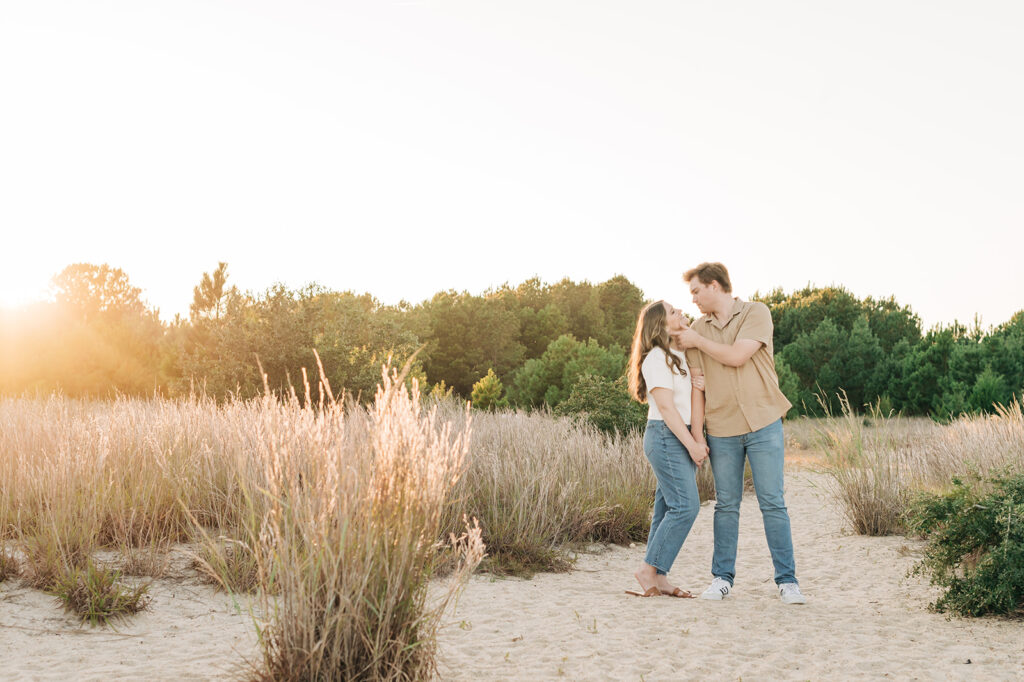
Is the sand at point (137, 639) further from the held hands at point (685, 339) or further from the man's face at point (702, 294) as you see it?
the man's face at point (702, 294)

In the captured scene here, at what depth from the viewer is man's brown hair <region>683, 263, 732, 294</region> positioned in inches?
205

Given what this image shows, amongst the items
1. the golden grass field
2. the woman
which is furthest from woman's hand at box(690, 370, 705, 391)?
the golden grass field

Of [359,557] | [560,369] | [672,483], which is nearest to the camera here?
[359,557]

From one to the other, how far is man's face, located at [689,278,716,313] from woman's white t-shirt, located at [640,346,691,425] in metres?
0.39

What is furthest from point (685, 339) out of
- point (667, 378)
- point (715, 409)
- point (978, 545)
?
point (978, 545)

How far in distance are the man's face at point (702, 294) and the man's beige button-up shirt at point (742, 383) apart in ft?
0.56

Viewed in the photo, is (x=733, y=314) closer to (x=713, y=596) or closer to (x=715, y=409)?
(x=715, y=409)

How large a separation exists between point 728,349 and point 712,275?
1.91 ft

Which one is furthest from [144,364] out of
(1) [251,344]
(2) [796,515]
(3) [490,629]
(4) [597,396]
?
(3) [490,629]

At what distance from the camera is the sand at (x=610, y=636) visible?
157 inches

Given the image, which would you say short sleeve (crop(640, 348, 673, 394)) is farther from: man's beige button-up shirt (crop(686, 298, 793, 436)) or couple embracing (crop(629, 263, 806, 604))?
man's beige button-up shirt (crop(686, 298, 793, 436))

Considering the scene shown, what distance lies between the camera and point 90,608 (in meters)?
4.76

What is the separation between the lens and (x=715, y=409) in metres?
5.05

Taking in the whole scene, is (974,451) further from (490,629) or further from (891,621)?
(490,629)
